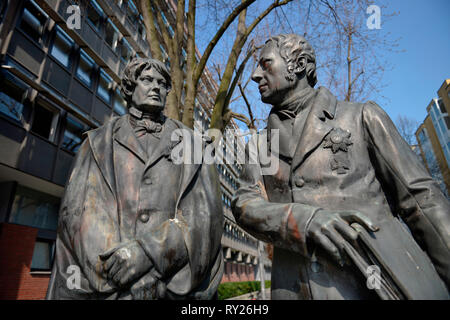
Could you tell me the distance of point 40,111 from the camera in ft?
40.8

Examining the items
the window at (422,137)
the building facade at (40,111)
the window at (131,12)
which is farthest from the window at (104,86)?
the window at (422,137)

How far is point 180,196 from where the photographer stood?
208cm

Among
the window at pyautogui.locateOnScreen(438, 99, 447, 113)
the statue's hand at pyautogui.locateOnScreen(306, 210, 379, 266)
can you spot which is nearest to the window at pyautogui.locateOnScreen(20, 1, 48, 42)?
the statue's hand at pyautogui.locateOnScreen(306, 210, 379, 266)

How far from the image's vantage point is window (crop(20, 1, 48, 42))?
467 inches

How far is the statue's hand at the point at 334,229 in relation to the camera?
1.39 m

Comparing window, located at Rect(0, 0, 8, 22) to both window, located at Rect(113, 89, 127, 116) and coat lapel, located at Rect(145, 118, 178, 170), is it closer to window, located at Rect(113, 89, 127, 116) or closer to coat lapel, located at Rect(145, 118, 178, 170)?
window, located at Rect(113, 89, 127, 116)

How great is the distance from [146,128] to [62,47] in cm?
1419

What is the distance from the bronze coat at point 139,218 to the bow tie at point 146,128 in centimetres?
8

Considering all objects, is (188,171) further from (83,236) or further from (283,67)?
(283,67)

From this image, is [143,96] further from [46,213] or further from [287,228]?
[46,213]

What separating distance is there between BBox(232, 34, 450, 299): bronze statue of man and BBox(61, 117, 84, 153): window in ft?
43.7

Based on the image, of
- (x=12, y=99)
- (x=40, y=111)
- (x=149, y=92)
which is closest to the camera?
(x=149, y=92)

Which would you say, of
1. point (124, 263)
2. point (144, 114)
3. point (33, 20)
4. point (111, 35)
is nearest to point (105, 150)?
point (144, 114)
